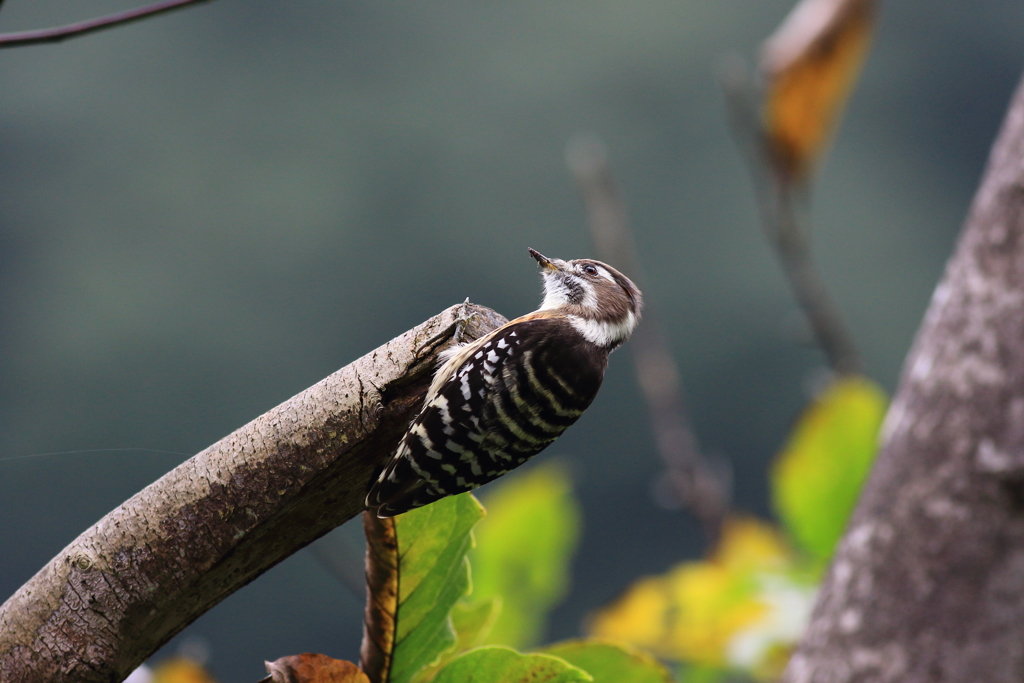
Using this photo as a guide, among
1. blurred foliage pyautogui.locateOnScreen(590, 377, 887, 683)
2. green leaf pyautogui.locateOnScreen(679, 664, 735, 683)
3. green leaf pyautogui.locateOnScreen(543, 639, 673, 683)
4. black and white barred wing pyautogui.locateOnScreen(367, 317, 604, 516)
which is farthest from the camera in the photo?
green leaf pyautogui.locateOnScreen(679, 664, 735, 683)

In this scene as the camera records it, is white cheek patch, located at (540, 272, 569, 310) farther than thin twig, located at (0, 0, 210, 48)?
Yes

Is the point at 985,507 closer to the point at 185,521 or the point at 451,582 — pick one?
the point at 451,582

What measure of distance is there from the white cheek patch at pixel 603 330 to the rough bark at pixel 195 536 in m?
0.60

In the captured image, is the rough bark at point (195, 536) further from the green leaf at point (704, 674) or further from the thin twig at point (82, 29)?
the green leaf at point (704, 674)

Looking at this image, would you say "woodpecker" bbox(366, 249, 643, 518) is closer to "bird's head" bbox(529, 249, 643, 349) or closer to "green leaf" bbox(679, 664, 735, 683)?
"bird's head" bbox(529, 249, 643, 349)

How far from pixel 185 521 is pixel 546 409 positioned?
0.60 meters

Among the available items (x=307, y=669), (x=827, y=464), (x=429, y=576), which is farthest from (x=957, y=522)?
(x=307, y=669)

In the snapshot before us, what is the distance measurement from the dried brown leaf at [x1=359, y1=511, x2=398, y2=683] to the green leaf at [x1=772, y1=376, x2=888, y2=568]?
5.59 feet

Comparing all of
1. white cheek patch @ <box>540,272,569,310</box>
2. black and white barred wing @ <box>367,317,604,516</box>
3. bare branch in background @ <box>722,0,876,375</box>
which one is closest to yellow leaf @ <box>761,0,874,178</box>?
bare branch in background @ <box>722,0,876,375</box>

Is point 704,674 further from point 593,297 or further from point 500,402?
point 500,402

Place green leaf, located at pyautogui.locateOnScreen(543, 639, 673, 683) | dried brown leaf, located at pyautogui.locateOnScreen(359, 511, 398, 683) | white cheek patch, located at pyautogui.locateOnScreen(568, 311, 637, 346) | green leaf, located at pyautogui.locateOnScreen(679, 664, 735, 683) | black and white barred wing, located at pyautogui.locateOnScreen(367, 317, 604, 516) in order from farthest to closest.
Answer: green leaf, located at pyautogui.locateOnScreen(679, 664, 735, 683) < white cheek patch, located at pyautogui.locateOnScreen(568, 311, 637, 346) < black and white barred wing, located at pyautogui.locateOnScreen(367, 317, 604, 516) < green leaf, located at pyautogui.locateOnScreen(543, 639, 673, 683) < dried brown leaf, located at pyautogui.locateOnScreen(359, 511, 398, 683)

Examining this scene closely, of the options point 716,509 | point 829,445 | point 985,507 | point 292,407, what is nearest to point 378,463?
point 292,407

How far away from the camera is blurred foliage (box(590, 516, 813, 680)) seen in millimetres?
2424

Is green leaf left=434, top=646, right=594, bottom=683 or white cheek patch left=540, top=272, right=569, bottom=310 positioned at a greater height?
white cheek patch left=540, top=272, right=569, bottom=310
